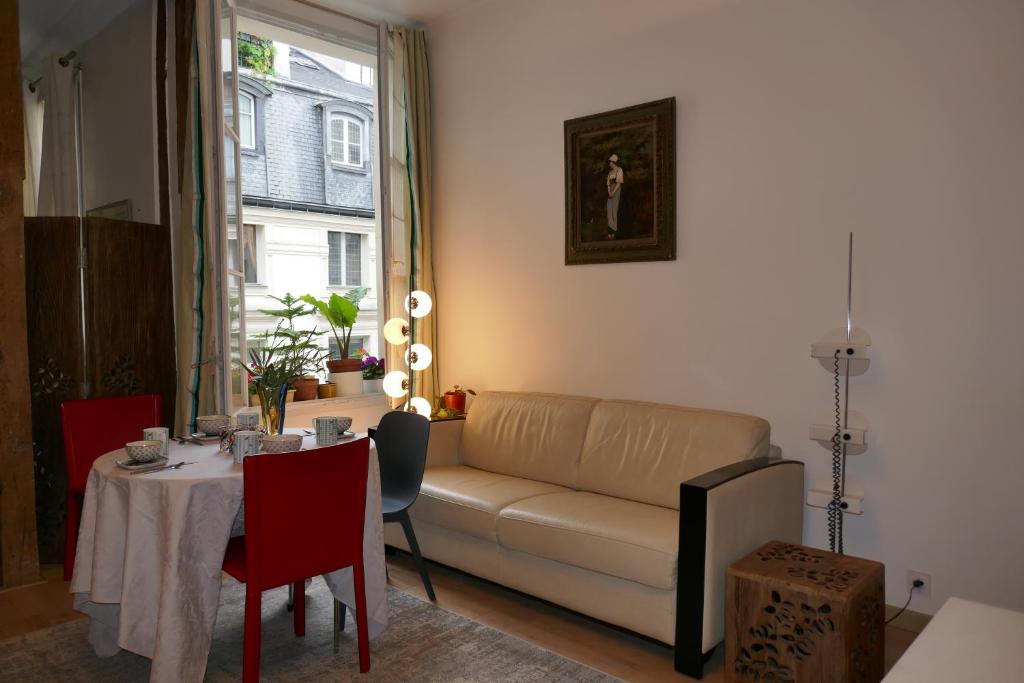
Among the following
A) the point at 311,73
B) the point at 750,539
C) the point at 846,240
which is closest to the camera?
the point at 750,539

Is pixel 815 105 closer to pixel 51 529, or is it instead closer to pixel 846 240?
pixel 846 240

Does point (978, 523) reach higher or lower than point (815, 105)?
lower

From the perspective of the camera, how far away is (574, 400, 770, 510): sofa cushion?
3096 millimetres

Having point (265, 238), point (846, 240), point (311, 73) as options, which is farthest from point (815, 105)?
point (311, 73)

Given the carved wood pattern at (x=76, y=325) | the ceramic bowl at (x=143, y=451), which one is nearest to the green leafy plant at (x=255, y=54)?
the carved wood pattern at (x=76, y=325)

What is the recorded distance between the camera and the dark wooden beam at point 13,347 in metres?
3.36

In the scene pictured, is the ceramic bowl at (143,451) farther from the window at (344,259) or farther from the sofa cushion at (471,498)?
the window at (344,259)

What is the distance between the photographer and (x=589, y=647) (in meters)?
2.77

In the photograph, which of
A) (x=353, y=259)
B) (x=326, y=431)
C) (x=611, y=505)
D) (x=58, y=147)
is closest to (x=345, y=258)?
(x=353, y=259)

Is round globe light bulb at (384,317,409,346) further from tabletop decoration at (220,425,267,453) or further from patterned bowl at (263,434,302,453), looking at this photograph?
patterned bowl at (263,434,302,453)

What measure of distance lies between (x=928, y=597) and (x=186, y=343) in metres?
3.72

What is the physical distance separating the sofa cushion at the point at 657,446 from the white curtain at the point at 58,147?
3.01m

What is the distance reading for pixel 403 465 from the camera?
335cm

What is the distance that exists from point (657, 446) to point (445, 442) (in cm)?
125
